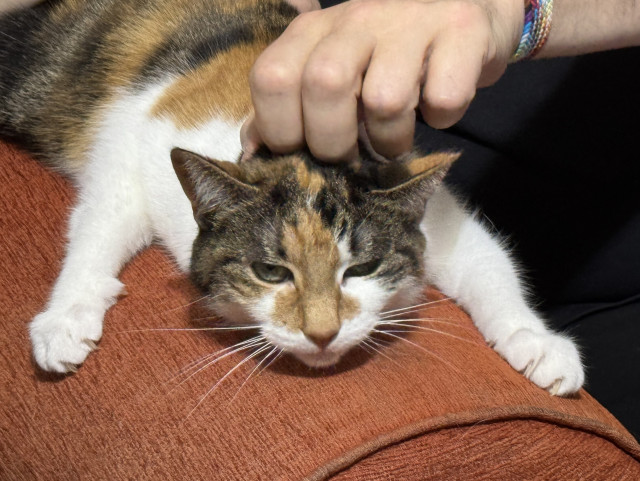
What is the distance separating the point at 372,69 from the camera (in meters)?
0.78

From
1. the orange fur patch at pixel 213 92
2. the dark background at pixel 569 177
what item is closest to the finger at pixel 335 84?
the orange fur patch at pixel 213 92

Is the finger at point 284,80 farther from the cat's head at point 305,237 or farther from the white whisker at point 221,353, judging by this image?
the white whisker at point 221,353

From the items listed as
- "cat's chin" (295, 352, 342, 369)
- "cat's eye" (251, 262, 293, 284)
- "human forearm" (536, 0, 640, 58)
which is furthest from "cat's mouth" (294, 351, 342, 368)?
"human forearm" (536, 0, 640, 58)

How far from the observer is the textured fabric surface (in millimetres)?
789

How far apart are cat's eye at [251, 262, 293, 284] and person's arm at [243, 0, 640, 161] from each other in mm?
189

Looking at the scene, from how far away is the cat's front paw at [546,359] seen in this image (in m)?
0.99

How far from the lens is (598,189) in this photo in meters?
1.48

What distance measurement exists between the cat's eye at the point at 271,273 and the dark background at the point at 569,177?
659 mm

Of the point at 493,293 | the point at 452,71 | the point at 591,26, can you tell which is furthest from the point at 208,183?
the point at 591,26

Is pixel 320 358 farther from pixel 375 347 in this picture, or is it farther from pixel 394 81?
pixel 394 81

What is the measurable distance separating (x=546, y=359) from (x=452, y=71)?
499mm

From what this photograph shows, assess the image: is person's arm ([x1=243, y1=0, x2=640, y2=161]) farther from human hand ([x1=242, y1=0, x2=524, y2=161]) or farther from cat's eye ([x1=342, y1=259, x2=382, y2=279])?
cat's eye ([x1=342, y1=259, x2=382, y2=279])

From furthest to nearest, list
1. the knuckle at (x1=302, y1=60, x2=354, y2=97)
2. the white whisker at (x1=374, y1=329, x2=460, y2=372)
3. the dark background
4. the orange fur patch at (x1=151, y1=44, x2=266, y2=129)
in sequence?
the dark background, the orange fur patch at (x1=151, y1=44, x2=266, y2=129), the white whisker at (x1=374, y1=329, x2=460, y2=372), the knuckle at (x1=302, y1=60, x2=354, y2=97)

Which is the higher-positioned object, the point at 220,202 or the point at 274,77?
the point at 274,77
